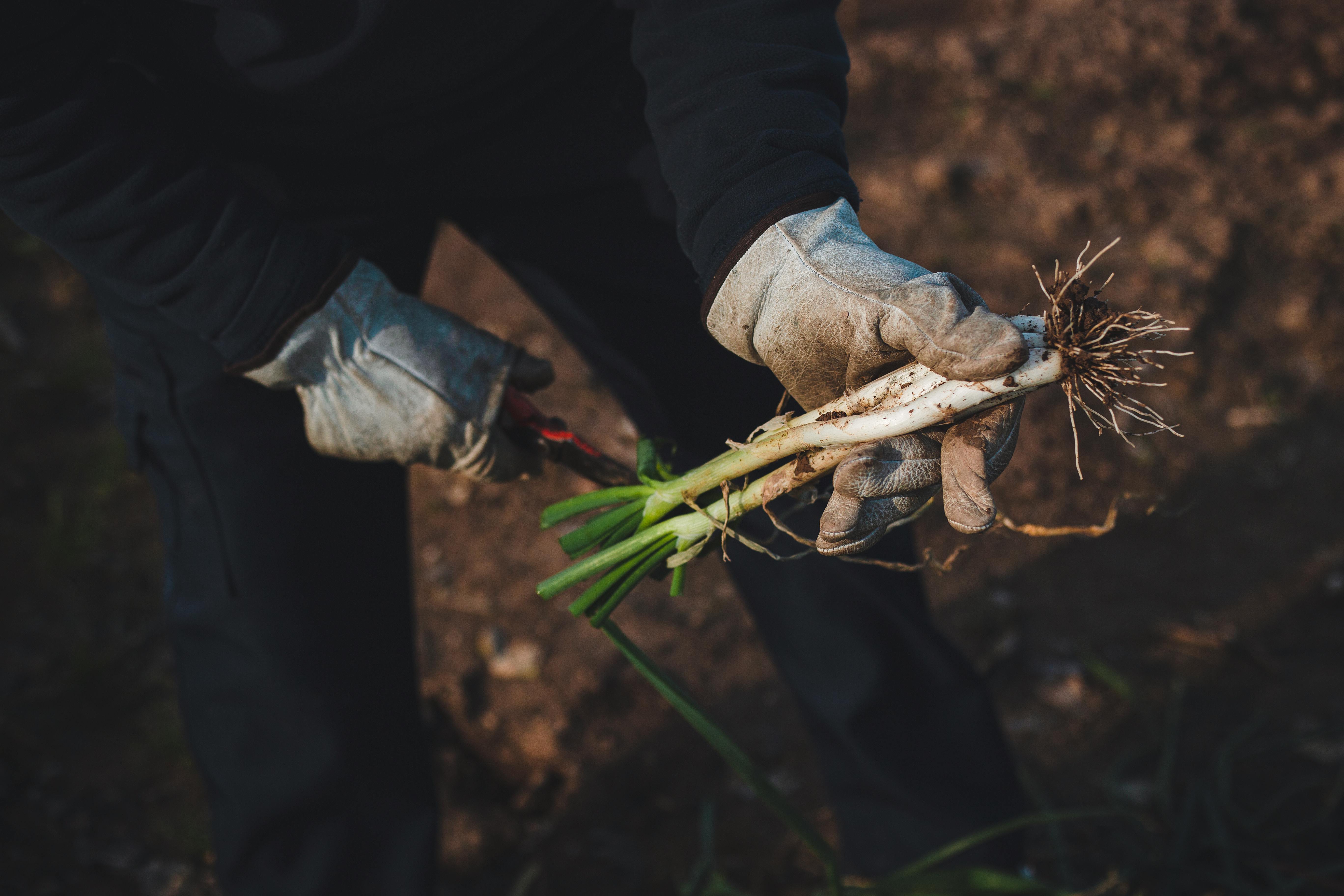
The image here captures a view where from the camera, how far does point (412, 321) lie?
1.43 meters

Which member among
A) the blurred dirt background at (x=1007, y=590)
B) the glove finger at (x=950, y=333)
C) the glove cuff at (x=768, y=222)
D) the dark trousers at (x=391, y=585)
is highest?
the glove cuff at (x=768, y=222)

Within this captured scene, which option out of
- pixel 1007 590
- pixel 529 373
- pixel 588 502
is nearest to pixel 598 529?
pixel 588 502

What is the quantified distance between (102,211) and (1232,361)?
3.44m

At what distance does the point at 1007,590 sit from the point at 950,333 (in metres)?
1.83

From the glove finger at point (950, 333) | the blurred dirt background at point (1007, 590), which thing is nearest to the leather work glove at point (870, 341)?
the glove finger at point (950, 333)

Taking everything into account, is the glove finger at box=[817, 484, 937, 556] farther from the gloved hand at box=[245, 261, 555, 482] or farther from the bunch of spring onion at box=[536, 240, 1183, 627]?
the gloved hand at box=[245, 261, 555, 482]

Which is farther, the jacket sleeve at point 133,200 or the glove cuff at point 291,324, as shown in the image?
the glove cuff at point 291,324

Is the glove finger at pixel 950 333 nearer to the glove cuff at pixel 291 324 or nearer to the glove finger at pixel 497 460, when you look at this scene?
the glove finger at pixel 497 460

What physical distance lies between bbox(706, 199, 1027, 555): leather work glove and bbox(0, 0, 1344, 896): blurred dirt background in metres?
0.71

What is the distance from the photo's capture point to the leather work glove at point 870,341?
1081 mm

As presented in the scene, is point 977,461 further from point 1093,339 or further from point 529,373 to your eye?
point 529,373

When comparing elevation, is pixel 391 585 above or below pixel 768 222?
below

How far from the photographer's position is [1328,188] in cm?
354

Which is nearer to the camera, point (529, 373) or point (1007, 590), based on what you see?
point (529, 373)
